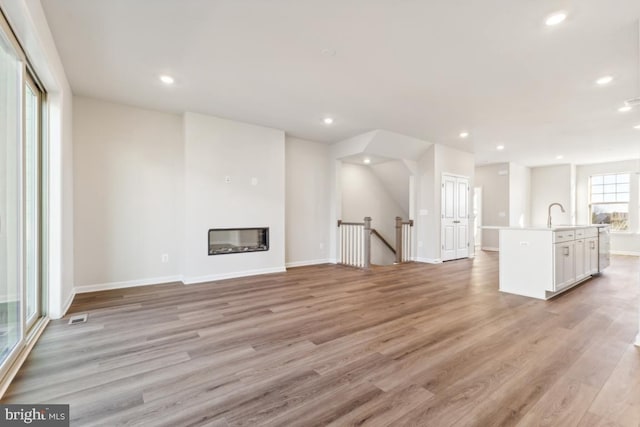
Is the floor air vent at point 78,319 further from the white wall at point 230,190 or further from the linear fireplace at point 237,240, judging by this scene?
the linear fireplace at point 237,240

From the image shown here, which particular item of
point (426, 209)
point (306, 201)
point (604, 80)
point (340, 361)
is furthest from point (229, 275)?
point (604, 80)

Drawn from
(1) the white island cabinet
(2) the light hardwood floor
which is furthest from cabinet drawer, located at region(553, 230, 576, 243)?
(2) the light hardwood floor

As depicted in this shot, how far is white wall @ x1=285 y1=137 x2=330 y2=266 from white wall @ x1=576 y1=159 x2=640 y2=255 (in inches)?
331

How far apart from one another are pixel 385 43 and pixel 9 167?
3.17m

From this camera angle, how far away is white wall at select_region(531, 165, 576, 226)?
8.77 metres

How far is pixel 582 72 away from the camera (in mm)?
3145

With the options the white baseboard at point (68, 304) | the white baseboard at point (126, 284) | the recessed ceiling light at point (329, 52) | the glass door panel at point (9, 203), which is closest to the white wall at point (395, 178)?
the recessed ceiling light at point (329, 52)

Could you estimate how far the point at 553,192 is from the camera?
9.10 meters

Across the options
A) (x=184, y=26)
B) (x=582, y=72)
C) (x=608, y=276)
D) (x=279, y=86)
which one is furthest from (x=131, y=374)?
(x=608, y=276)

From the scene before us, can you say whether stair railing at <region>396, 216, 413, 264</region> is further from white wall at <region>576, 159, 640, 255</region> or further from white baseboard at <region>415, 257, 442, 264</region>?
white wall at <region>576, 159, 640, 255</region>

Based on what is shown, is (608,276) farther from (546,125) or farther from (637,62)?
(637,62)

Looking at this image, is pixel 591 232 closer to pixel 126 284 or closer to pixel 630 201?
pixel 630 201

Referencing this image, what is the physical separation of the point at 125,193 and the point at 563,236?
634cm

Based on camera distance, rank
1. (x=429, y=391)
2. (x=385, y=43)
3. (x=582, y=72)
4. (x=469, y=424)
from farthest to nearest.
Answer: (x=582, y=72) → (x=385, y=43) → (x=429, y=391) → (x=469, y=424)
